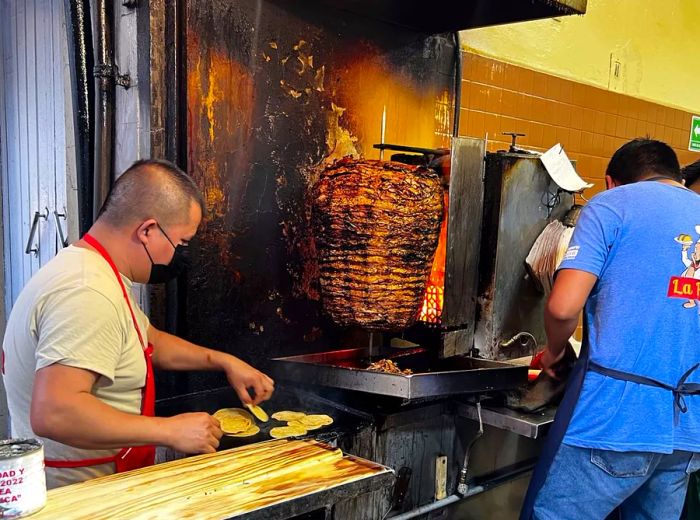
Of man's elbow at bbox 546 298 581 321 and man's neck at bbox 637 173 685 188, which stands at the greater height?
man's neck at bbox 637 173 685 188

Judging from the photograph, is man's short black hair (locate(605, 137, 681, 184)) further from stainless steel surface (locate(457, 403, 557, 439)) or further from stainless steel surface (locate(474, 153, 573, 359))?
stainless steel surface (locate(457, 403, 557, 439))

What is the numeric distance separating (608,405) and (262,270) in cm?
157

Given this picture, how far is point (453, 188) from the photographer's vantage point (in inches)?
106

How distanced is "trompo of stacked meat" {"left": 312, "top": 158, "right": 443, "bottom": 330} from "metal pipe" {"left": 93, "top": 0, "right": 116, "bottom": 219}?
94cm

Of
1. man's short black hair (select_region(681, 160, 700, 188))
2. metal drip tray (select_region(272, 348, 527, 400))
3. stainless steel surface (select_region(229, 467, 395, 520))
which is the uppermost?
man's short black hair (select_region(681, 160, 700, 188))

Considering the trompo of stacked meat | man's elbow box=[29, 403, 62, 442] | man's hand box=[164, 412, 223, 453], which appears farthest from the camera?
the trompo of stacked meat

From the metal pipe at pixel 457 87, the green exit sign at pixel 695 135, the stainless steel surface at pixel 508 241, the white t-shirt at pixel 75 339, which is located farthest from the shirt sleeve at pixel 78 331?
the green exit sign at pixel 695 135

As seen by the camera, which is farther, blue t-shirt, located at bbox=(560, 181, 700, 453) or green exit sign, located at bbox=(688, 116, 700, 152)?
green exit sign, located at bbox=(688, 116, 700, 152)

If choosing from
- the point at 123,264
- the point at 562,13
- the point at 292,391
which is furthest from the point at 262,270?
the point at 562,13

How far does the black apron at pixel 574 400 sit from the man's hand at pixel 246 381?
3.76ft

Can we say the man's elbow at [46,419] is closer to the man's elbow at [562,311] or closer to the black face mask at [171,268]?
the black face mask at [171,268]

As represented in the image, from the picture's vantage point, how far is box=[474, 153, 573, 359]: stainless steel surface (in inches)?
113

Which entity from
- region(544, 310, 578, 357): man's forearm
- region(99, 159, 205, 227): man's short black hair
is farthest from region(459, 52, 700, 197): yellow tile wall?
region(99, 159, 205, 227): man's short black hair

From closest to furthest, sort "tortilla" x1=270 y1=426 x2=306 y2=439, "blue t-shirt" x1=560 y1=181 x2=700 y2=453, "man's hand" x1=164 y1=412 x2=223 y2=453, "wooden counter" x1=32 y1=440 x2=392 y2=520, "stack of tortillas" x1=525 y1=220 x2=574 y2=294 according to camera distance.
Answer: "wooden counter" x1=32 y1=440 x2=392 y2=520 < "man's hand" x1=164 y1=412 x2=223 y2=453 < "tortilla" x1=270 y1=426 x2=306 y2=439 < "blue t-shirt" x1=560 y1=181 x2=700 y2=453 < "stack of tortillas" x1=525 y1=220 x2=574 y2=294
